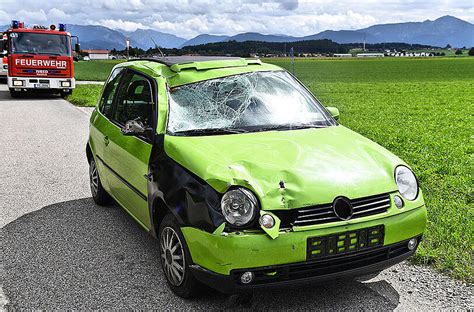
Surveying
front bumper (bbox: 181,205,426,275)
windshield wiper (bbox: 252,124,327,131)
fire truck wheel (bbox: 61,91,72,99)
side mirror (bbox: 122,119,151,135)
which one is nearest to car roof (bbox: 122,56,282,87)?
side mirror (bbox: 122,119,151,135)

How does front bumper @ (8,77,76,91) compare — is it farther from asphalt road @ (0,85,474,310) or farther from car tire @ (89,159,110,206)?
car tire @ (89,159,110,206)

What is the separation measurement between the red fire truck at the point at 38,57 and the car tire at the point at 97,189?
50.8 ft

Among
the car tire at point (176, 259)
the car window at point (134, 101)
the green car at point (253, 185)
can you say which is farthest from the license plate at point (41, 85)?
the car tire at point (176, 259)

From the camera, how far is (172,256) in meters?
3.81

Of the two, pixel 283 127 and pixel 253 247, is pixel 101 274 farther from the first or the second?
pixel 283 127

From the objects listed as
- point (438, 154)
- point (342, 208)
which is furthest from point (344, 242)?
point (438, 154)

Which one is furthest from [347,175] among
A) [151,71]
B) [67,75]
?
[67,75]

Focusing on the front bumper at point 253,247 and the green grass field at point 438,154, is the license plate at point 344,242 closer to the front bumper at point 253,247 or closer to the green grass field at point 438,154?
the front bumper at point 253,247

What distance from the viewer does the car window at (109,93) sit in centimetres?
565

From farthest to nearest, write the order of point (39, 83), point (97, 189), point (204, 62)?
point (39, 83) → point (97, 189) → point (204, 62)

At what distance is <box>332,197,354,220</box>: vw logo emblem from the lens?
3.34 metres

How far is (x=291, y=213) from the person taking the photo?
3.26m

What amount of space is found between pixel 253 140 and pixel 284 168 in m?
0.58

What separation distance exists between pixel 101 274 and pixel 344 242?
2.02 m
